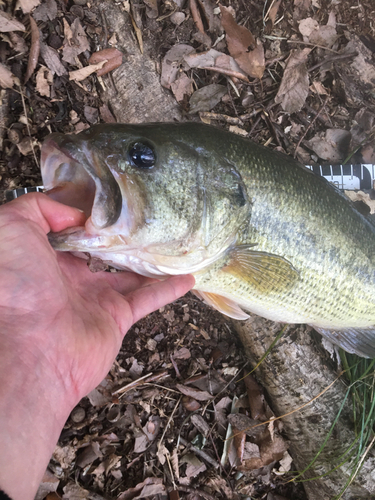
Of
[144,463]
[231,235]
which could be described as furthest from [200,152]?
[144,463]

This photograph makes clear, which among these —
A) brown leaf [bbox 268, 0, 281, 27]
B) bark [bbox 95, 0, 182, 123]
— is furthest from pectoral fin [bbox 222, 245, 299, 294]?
brown leaf [bbox 268, 0, 281, 27]

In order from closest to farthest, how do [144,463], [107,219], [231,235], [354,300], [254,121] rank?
1. [107,219]
2. [231,235]
3. [354,300]
4. [144,463]
5. [254,121]

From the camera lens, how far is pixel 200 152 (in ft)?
6.16

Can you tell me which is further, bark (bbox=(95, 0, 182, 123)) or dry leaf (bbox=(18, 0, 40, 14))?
bark (bbox=(95, 0, 182, 123))

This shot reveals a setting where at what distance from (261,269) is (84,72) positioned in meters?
2.10

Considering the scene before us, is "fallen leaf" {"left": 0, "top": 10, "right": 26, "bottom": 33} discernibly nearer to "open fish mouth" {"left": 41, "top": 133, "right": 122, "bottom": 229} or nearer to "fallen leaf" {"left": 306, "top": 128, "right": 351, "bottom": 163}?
"open fish mouth" {"left": 41, "top": 133, "right": 122, "bottom": 229}

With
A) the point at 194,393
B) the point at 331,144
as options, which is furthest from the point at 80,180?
the point at 331,144

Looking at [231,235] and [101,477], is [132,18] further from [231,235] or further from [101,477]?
[101,477]

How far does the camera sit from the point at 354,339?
2.71 m

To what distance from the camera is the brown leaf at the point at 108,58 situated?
266 cm

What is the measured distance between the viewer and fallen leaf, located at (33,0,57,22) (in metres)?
2.57

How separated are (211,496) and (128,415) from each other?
3.10 ft

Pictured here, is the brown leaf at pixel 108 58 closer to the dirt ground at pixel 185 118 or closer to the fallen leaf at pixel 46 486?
the dirt ground at pixel 185 118

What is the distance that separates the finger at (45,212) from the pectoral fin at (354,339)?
2.07 m
